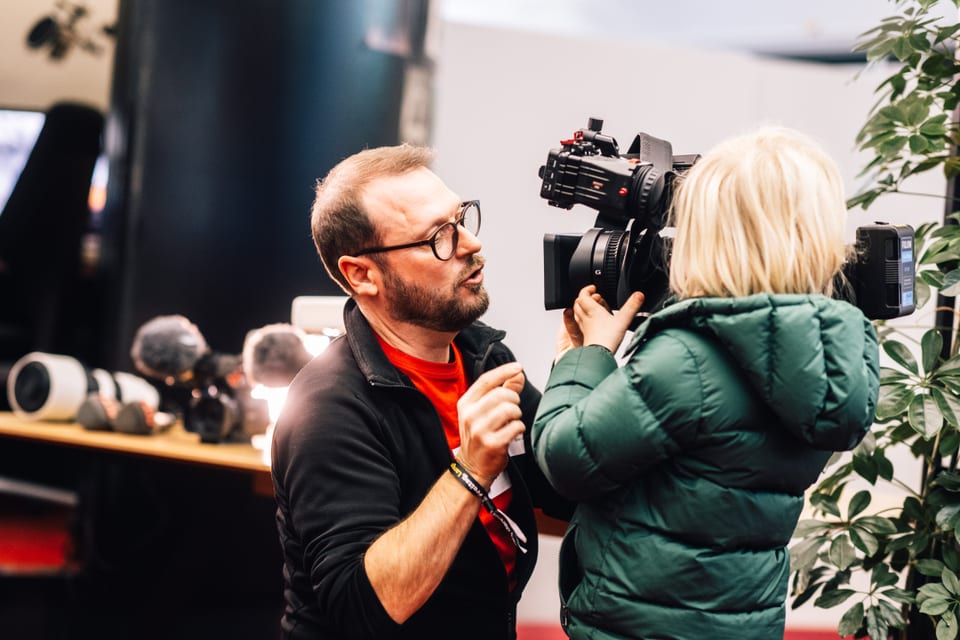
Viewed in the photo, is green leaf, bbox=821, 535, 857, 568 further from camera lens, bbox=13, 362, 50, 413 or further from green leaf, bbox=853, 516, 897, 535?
camera lens, bbox=13, 362, 50, 413

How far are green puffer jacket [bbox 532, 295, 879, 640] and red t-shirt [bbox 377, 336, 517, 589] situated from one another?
9.2 inches

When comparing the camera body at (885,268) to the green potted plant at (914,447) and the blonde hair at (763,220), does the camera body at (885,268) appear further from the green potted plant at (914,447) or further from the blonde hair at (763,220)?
the green potted plant at (914,447)

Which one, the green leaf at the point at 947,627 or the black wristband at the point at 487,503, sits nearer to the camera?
the black wristband at the point at 487,503

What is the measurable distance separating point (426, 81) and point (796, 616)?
230cm

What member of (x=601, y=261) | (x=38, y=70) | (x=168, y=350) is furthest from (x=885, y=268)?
(x=38, y=70)

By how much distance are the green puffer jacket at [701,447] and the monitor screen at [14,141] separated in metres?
4.15

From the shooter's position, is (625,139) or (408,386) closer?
(408,386)

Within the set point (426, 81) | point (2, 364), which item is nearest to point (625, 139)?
point (426, 81)

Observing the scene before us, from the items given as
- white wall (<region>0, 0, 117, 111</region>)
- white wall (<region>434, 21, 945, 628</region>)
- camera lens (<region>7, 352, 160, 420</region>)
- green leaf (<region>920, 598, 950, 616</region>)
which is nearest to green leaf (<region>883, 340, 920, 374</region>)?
green leaf (<region>920, 598, 950, 616</region>)

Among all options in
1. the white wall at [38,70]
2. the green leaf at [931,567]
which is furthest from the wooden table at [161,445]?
the white wall at [38,70]

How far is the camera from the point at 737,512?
1.25m

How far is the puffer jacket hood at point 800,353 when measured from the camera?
1.16 metres

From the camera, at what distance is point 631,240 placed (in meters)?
1.42

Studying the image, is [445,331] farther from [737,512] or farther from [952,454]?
[952,454]
